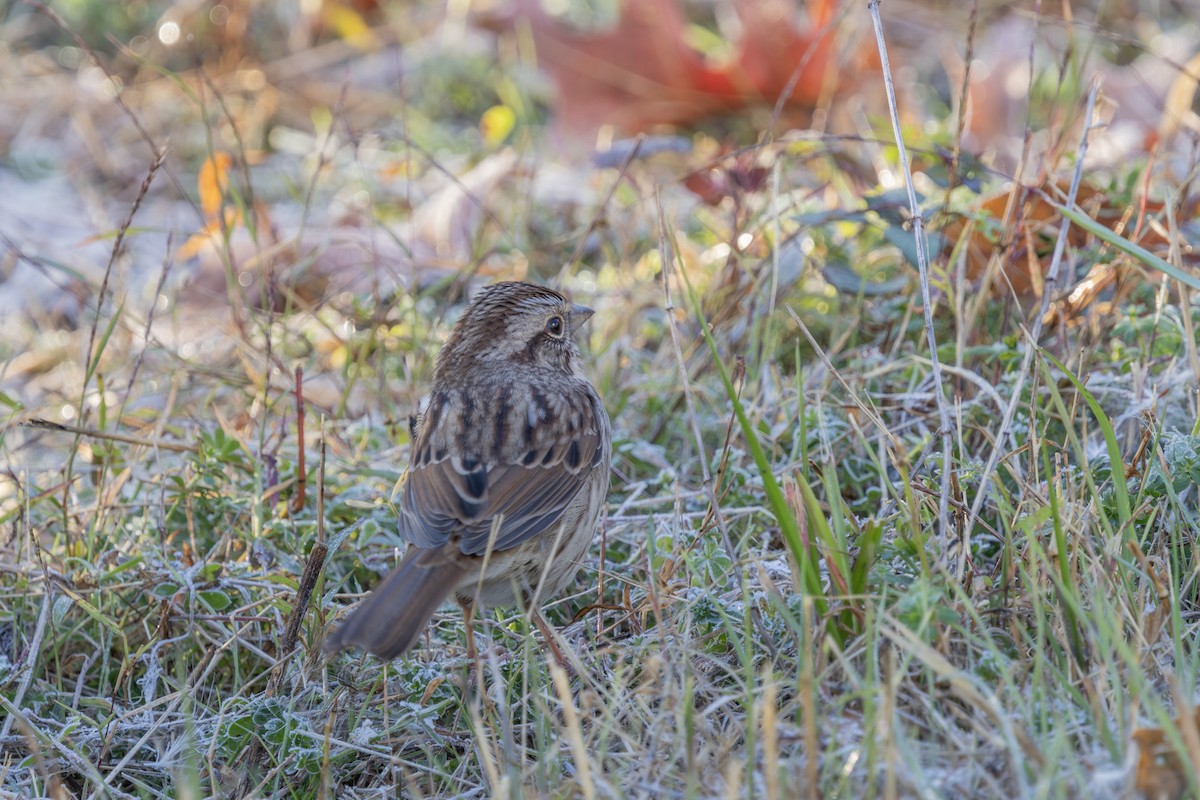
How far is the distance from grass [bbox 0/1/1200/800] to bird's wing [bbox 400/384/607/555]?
0.92ft

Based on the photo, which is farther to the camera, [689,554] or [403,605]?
[689,554]

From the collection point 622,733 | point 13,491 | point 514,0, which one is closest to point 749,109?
point 514,0

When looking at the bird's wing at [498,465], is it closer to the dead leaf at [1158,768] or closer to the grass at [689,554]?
the grass at [689,554]

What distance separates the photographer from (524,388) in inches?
150

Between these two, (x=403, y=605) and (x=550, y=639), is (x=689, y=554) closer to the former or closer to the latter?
(x=550, y=639)

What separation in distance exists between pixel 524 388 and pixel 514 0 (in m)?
3.98

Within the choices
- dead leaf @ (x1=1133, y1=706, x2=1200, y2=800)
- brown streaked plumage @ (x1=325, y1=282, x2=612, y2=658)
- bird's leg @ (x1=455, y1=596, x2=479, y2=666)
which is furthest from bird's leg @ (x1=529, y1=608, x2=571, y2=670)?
dead leaf @ (x1=1133, y1=706, x2=1200, y2=800)

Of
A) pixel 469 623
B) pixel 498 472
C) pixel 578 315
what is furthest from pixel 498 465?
pixel 578 315

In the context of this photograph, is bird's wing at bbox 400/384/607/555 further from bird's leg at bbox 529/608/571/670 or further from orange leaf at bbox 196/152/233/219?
orange leaf at bbox 196/152/233/219

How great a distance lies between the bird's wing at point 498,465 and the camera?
3.33m

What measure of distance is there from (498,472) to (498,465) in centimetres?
3

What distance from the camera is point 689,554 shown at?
3336 millimetres

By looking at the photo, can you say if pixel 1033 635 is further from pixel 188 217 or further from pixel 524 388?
pixel 188 217

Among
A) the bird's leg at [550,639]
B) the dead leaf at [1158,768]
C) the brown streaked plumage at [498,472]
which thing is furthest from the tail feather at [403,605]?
the dead leaf at [1158,768]
